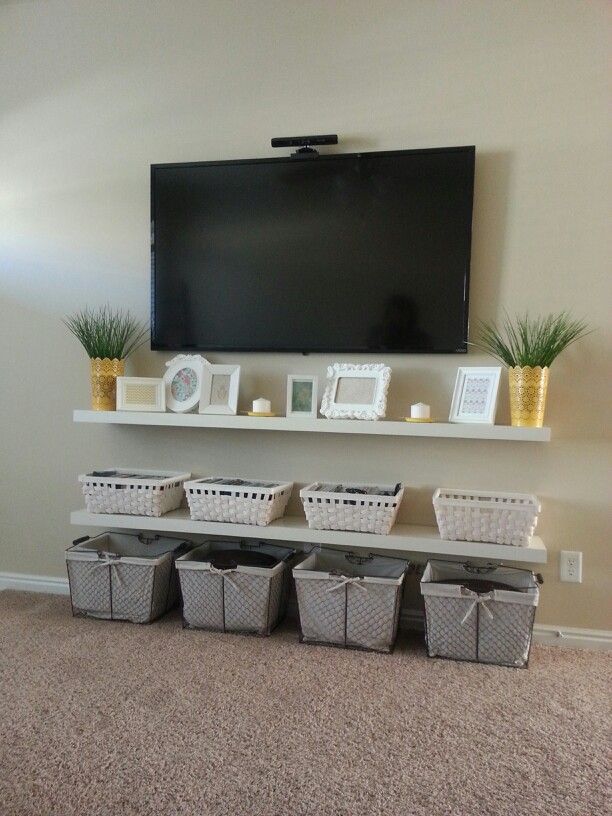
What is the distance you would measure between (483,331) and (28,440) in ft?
6.74

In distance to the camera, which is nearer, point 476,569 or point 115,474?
point 476,569

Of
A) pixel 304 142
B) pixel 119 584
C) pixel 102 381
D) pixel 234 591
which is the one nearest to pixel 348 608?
pixel 234 591

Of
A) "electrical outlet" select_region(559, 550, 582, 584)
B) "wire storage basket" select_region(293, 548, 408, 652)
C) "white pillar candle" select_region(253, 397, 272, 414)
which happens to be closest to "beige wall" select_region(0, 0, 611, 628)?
"electrical outlet" select_region(559, 550, 582, 584)

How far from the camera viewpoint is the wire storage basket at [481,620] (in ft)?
7.80

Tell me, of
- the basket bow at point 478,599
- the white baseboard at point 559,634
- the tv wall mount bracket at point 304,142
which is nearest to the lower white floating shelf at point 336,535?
the basket bow at point 478,599

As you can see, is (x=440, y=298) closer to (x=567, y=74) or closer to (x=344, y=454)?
(x=344, y=454)

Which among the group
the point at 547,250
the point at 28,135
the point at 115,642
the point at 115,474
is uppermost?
the point at 28,135

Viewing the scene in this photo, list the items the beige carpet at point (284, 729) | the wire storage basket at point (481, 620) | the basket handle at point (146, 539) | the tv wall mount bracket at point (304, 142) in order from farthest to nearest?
the basket handle at point (146, 539), the tv wall mount bracket at point (304, 142), the wire storage basket at point (481, 620), the beige carpet at point (284, 729)

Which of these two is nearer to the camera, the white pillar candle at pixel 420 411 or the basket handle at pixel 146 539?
the white pillar candle at pixel 420 411

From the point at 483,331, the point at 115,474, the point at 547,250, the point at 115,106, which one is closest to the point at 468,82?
the point at 547,250

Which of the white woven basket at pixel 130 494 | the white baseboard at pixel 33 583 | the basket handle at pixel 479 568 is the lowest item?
the white baseboard at pixel 33 583

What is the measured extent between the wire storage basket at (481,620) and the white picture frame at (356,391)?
67 cm

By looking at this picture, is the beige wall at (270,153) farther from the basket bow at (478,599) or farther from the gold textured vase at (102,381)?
the basket bow at (478,599)

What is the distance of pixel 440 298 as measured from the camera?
2.65 meters
